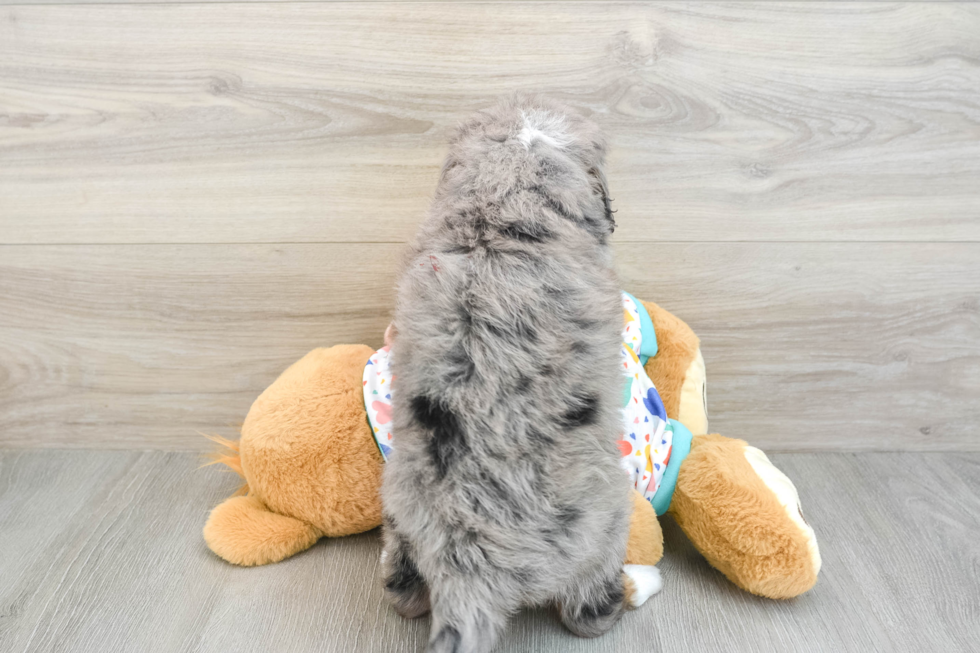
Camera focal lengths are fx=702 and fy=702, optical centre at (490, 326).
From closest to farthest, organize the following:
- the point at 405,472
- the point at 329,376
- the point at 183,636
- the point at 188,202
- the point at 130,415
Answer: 1. the point at 405,472
2. the point at 183,636
3. the point at 329,376
4. the point at 188,202
5. the point at 130,415

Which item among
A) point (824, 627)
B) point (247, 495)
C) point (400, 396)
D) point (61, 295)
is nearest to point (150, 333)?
point (61, 295)

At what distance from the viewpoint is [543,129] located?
2.60 ft

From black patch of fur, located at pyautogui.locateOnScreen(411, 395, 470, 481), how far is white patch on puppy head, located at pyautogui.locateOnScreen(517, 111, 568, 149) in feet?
1.00

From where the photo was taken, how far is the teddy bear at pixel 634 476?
2.81ft

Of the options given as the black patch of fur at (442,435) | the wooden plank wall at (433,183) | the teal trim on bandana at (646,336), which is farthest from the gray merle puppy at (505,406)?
the wooden plank wall at (433,183)

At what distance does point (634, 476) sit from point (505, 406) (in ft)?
0.91

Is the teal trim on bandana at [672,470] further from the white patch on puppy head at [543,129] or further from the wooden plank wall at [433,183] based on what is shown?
the white patch on puppy head at [543,129]

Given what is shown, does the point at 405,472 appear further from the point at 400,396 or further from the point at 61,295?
the point at 61,295

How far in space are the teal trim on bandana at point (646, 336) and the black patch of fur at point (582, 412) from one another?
1.00 feet

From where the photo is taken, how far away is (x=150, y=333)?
116 centimetres

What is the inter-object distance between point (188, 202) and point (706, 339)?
2.78ft

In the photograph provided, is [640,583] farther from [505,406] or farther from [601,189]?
[601,189]

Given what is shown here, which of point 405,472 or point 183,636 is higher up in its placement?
point 405,472

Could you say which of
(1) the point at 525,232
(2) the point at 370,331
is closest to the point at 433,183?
(2) the point at 370,331
